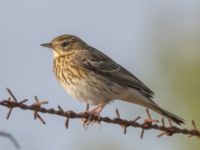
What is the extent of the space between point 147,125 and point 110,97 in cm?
316

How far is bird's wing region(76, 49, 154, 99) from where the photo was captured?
14.5 meters

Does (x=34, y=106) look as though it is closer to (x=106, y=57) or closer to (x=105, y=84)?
(x=105, y=84)

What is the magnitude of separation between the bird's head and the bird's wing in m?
0.35

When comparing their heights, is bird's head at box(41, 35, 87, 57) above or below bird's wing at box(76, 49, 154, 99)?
above

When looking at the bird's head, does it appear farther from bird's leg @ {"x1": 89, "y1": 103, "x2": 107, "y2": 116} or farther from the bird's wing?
bird's leg @ {"x1": 89, "y1": 103, "x2": 107, "y2": 116}

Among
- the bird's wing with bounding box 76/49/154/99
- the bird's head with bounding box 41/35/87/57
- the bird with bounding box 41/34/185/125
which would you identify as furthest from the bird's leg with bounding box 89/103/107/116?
the bird's head with bounding box 41/35/87/57

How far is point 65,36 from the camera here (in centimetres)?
1628

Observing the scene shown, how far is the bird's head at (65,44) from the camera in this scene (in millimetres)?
15782

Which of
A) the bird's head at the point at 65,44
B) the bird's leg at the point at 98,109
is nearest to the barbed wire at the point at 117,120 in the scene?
the bird's leg at the point at 98,109

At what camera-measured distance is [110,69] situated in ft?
49.8

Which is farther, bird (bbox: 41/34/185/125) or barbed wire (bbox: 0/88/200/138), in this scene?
bird (bbox: 41/34/185/125)

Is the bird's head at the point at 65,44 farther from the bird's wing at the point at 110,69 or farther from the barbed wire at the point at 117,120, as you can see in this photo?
the barbed wire at the point at 117,120

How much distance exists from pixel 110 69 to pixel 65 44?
1.17m

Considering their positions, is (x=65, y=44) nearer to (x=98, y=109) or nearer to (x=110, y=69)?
(x=110, y=69)
